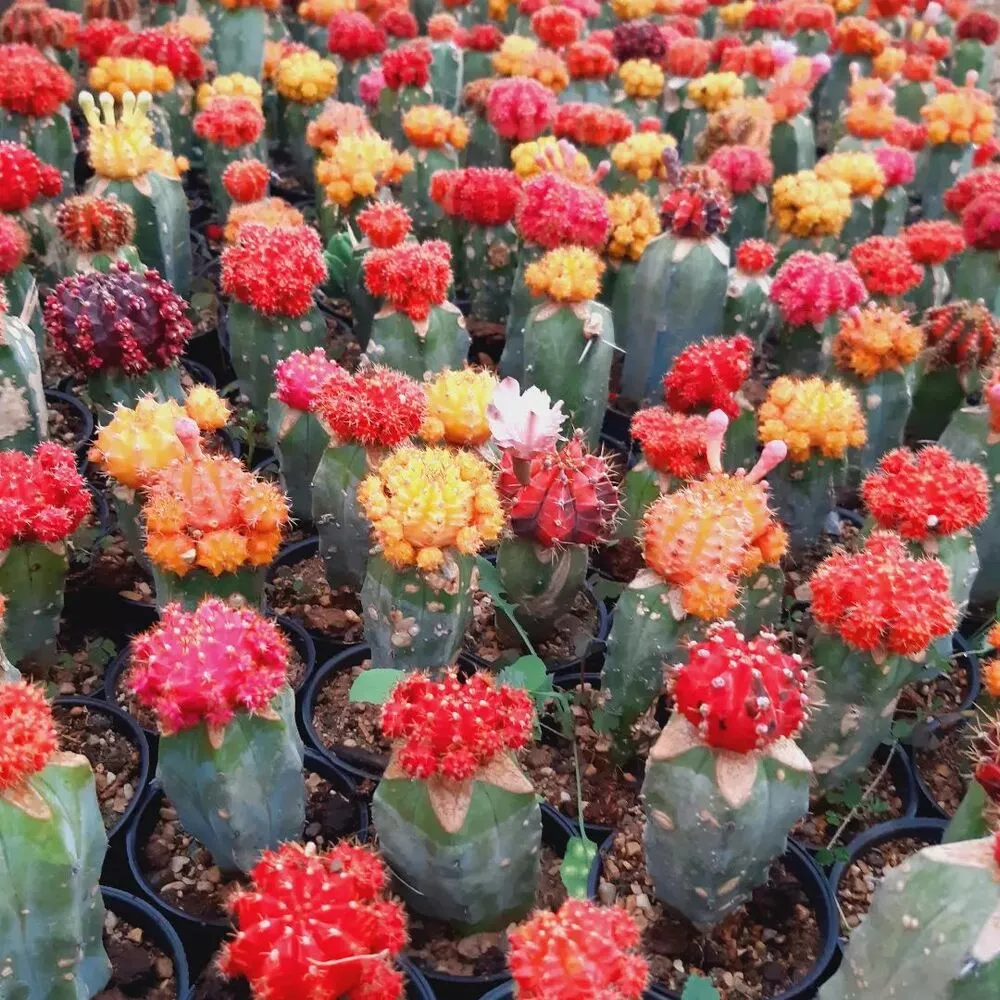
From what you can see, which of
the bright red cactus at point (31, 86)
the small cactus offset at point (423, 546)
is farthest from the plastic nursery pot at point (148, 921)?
the bright red cactus at point (31, 86)

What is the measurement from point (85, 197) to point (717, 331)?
1.86 metres

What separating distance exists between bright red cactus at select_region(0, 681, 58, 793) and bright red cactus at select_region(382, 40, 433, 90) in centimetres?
313

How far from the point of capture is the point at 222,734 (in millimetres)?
1571

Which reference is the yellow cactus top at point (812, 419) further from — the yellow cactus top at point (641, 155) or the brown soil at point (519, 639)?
the yellow cactus top at point (641, 155)

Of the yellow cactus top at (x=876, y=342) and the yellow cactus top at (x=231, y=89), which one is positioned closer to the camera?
the yellow cactus top at (x=876, y=342)

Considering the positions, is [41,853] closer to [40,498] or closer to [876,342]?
[40,498]

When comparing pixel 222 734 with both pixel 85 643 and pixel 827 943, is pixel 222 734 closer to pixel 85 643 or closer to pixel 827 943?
pixel 85 643

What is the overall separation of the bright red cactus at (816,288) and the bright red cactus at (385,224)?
3.70 ft

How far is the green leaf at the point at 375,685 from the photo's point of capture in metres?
1.63

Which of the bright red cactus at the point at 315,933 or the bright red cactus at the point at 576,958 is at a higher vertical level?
the bright red cactus at the point at 576,958

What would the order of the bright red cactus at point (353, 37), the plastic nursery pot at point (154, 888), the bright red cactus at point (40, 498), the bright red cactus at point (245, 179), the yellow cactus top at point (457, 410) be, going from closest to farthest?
the plastic nursery pot at point (154, 888) → the bright red cactus at point (40, 498) → the yellow cactus top at point (457, 410) → the bright red cactus at point (245, 179) → the bright red cactus at point (353, 37)

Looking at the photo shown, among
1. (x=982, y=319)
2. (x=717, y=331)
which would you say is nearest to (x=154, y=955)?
(x=717, y=331)

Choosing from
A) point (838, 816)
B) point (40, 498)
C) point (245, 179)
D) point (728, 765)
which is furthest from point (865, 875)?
point (245, 179)

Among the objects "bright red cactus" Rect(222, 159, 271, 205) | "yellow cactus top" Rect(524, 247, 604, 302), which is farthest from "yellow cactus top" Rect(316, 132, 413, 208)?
"yellow cactus top" Rect(524, 247, 604, 302)
